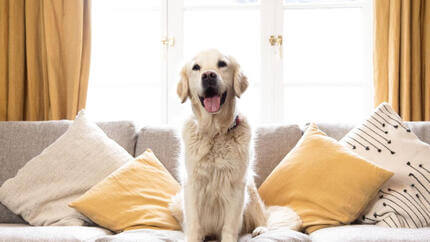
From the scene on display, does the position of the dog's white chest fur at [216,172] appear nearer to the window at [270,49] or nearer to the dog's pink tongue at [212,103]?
the dog's pink tongue at [212,103]

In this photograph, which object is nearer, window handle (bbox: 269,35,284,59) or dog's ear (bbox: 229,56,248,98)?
dog's ear (bbox: 229,56,248,98)

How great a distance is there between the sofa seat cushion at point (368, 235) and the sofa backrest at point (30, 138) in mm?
1158

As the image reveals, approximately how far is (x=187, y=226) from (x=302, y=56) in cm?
175

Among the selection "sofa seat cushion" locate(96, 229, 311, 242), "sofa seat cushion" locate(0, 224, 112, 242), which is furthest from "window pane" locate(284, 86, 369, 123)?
"sofa seat cushion" locate(0, 224, 112, 242)

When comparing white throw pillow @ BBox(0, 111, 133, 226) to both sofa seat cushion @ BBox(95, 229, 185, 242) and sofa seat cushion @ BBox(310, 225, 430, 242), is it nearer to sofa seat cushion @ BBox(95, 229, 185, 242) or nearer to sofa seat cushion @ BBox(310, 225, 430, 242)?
sofa seat cushion @ BBox(95, 229, 185, 242)

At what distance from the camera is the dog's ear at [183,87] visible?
6.11 feet

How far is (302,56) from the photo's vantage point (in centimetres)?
309

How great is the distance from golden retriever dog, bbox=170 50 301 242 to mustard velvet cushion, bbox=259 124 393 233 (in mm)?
137

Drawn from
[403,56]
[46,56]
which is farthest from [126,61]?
[403,56]

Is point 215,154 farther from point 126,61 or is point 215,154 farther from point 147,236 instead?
point 126,61

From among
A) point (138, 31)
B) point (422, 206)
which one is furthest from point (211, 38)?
point (422, 206)

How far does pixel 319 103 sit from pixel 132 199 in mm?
1612

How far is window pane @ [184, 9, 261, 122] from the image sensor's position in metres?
3.11

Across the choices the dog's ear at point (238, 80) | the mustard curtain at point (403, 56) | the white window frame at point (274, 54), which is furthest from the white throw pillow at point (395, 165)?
the white window frame at point (274, 54)
